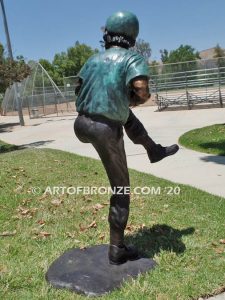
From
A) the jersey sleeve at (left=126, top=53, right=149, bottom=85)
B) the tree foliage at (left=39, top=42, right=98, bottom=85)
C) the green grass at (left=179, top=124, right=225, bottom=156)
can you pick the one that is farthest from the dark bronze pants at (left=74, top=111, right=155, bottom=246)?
the tree foliage at (left=39, top=42, right=98, bottom=85)

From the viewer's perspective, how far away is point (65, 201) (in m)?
6.33

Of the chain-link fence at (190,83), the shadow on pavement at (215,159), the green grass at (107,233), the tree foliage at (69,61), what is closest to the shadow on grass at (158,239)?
the green grass at (107,233)

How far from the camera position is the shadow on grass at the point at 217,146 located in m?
9.88

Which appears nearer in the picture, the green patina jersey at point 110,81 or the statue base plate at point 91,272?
the green patina jersey at point 110,81

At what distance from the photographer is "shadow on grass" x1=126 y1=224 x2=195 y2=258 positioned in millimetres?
4246

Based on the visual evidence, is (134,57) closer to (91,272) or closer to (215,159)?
(91,272)

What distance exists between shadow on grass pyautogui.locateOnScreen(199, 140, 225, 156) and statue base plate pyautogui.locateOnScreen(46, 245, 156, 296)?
6.26 meters

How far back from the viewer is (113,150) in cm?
350

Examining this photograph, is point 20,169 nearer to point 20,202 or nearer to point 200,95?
point 20,202

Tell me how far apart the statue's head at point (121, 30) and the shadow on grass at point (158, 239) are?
6.26 ft

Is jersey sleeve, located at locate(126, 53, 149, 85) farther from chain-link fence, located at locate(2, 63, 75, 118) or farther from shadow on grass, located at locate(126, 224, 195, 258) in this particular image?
chain-link fence, located at locate(2, 63, 75, 118)

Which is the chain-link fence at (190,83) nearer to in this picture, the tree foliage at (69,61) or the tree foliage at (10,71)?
the tree foliage at (10,71)

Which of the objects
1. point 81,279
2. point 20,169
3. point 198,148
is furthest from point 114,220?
point 198,148

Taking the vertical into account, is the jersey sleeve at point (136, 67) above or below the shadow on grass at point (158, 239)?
above
